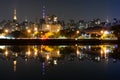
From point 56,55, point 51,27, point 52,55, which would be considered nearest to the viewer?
point 52,55

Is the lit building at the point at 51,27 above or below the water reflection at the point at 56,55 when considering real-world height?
above

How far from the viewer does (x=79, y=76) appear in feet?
78.7

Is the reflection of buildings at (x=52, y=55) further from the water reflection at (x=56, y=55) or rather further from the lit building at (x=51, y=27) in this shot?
the lit building at (x=51, y=27)

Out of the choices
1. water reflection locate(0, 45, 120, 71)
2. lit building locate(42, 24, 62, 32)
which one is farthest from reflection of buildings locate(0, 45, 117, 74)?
lit building locate(42, 24, 62, 32)

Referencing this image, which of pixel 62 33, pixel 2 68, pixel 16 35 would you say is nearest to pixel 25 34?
pixel 16 35

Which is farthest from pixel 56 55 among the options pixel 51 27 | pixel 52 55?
pixel 51 27

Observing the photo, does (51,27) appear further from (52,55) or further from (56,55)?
(52,55)

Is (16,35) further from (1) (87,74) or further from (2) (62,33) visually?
(1) (87,74)

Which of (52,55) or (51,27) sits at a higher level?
(51,27)

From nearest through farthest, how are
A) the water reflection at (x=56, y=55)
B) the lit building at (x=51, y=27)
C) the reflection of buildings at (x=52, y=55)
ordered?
the reflection of buildings at (x=52, y=55) → the water reflection at (x=56, y=55) → the lit building at (x=51, y=27)

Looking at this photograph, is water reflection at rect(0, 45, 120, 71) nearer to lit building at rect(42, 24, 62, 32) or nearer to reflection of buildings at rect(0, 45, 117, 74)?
reflection of buildings at rect(0, 45, 117, 74)

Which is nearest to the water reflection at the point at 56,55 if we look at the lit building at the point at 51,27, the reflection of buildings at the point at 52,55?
the reflection of buildings at the point at 52,55

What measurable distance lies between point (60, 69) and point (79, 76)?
12.9 feet

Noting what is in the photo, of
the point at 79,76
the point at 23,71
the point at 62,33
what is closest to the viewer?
the point at 79,76
